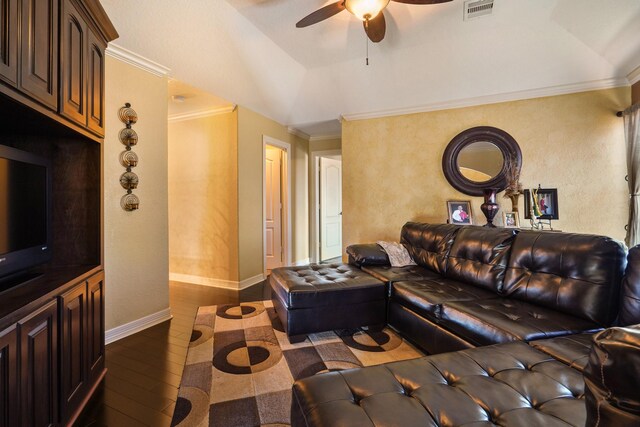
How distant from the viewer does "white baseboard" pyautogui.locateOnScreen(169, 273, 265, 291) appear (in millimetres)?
3934

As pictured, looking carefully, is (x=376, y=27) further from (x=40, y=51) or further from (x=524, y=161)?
(x=524, y=161)

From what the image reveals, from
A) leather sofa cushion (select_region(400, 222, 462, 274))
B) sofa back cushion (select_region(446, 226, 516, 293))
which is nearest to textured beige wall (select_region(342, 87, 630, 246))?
leather sofa cushion (select_region(400, 222, 462, 274))

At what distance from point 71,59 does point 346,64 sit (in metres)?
2.92

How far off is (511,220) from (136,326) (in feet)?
13.8

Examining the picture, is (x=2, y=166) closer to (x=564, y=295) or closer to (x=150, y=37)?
(x=150, y=37)

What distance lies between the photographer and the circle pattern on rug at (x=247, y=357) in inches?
76.9

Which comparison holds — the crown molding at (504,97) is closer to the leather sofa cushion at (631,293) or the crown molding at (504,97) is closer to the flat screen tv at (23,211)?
the leather sofa cushion at (631,293)

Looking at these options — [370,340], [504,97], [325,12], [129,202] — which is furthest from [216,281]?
[504,97]

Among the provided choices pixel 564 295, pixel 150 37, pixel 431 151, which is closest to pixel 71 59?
pixel 150 37

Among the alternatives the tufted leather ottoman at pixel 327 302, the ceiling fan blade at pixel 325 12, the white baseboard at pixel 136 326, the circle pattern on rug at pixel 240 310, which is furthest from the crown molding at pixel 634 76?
the white baseboard at pixel 136 326

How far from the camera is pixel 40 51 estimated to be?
51.6 inches

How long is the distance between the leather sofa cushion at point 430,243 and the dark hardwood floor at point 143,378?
233 cm

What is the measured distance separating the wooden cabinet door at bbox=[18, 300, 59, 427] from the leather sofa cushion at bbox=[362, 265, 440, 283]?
7.27ft

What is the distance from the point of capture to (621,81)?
10.2 feet
